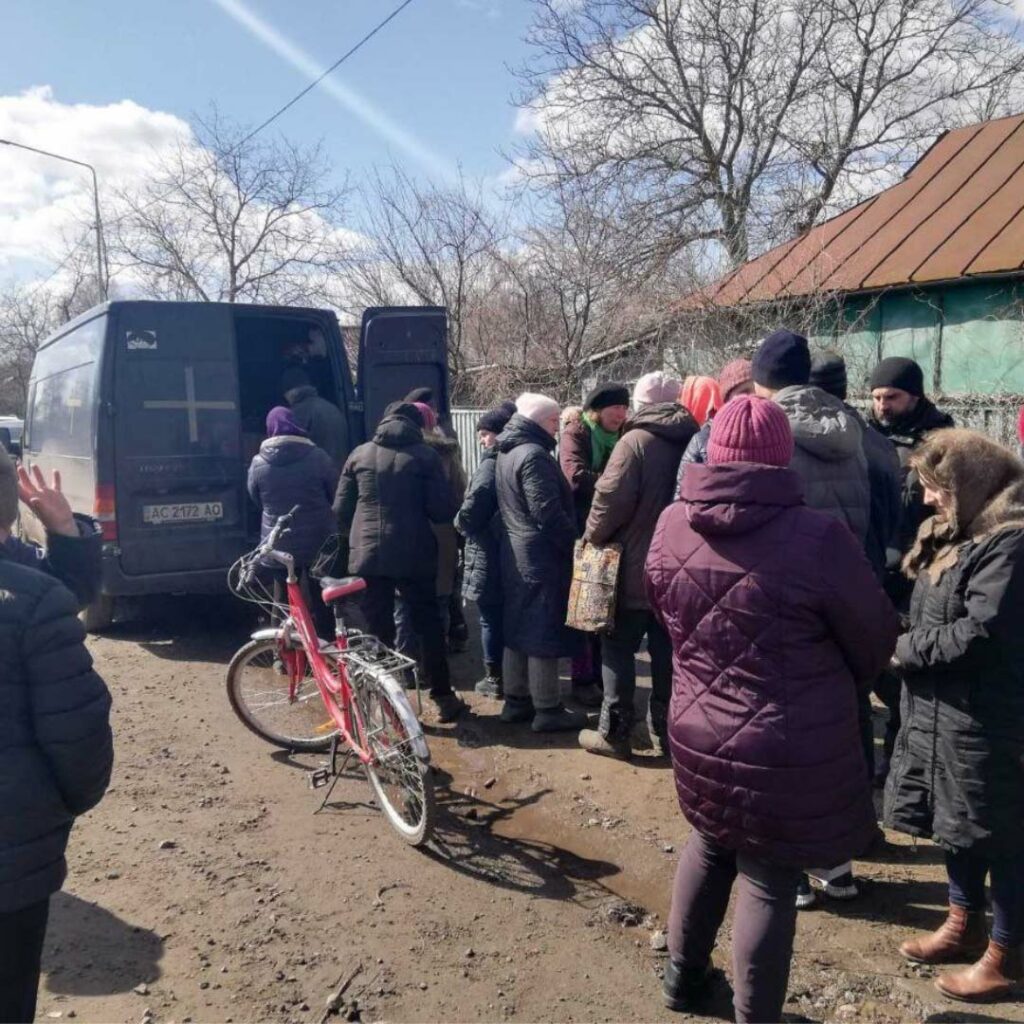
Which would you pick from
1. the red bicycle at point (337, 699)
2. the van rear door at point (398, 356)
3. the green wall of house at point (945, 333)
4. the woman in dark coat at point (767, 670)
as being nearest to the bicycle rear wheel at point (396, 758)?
the red bicycle at point (337, 699)

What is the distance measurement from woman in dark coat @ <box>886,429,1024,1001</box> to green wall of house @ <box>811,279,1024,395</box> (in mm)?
8279

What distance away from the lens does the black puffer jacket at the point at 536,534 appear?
481 cm

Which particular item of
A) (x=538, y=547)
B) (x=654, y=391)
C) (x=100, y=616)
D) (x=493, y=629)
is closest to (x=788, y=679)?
(x=654, y=391)

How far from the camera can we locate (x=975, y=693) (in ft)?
8.80

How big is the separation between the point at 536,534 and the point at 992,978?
2.88m

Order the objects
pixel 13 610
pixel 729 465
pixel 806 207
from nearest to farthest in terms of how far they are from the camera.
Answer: pixel 13 610
pixel 729 465
pixel 806 207

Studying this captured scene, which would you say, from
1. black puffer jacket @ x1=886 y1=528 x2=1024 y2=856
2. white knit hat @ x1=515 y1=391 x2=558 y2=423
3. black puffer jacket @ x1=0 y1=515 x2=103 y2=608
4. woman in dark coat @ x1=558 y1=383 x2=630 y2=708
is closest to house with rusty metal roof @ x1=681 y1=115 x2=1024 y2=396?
woman in dark coat @ x1=558 y1=383 x2=630 y2=708

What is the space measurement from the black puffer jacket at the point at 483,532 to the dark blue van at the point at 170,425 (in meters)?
2.34

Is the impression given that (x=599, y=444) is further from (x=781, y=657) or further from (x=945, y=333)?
(x=945, y=333)

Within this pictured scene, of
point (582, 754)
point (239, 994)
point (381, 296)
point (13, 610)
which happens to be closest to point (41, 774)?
point (13, 610)

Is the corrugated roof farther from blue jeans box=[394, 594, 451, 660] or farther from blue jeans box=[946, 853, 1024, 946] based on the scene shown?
blue jeans box=[946, 853, 1024, 946]

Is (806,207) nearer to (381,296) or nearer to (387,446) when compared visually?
(381,296)

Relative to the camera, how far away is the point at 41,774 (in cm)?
201

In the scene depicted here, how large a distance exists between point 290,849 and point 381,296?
563 inches
